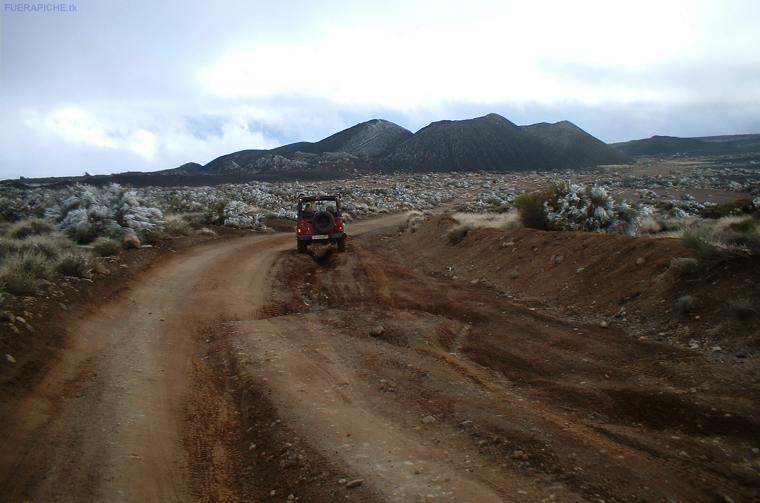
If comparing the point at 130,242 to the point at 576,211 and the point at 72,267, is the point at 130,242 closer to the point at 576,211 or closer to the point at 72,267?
the point at 72,267

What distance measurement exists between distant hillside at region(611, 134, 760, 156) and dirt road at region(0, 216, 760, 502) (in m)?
136

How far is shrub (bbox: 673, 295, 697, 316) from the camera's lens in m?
8.08

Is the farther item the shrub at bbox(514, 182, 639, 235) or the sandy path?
the shrub at bbox(514, 182, 639, 235)

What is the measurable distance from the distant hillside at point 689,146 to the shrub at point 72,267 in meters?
138

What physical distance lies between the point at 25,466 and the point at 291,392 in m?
2.70

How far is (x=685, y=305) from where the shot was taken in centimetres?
812

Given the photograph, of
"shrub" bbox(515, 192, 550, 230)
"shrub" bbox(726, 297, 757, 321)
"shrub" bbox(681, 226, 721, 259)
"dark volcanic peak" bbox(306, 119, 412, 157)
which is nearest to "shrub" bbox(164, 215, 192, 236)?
"shrub" bbox(515, 192, 550, 230)

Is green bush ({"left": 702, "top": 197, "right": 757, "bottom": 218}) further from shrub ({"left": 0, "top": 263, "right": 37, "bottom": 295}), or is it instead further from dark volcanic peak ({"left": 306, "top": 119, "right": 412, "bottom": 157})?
dark volcanic peak ({"left": 306, "top": 119, "right": 412, "bottom": 157})

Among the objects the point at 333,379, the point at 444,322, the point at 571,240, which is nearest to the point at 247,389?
the point at 333,379

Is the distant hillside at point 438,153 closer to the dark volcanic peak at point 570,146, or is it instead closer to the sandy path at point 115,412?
the dark volcanic peak at point 570,146

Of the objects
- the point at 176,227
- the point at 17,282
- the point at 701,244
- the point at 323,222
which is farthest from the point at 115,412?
A: the point at 176,227

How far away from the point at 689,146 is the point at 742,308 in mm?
161663

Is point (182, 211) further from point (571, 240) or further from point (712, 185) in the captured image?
point (712, 185)

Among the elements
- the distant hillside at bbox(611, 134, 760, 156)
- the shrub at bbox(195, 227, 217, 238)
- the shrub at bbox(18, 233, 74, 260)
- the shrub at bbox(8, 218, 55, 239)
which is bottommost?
the shrub at bbox(195, 227, 217, 238)
